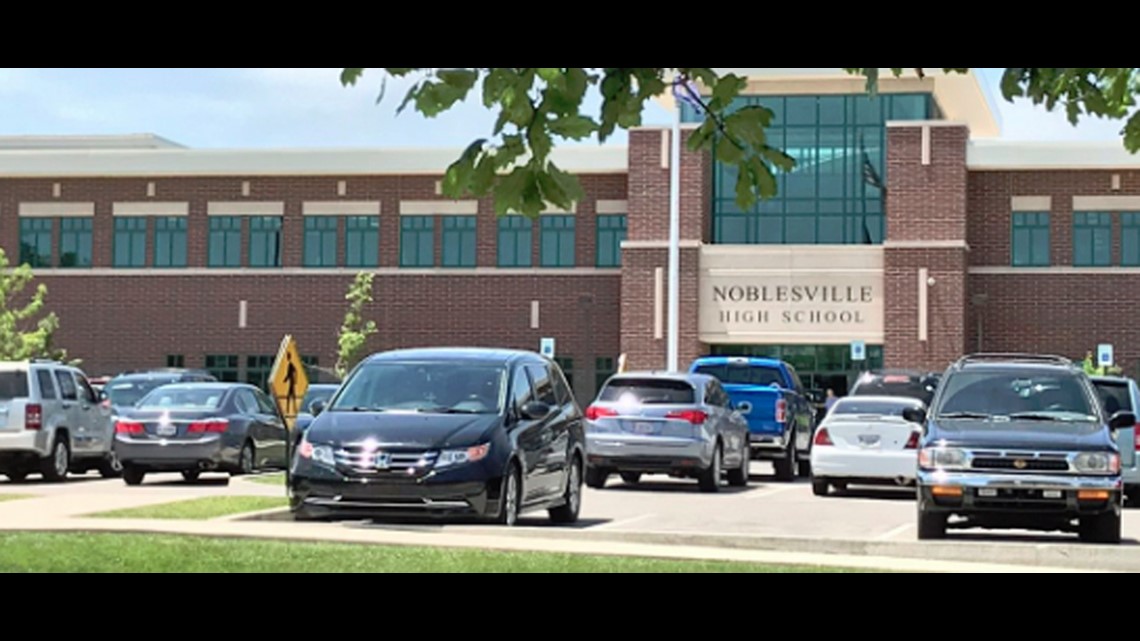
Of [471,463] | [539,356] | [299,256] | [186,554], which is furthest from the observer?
[299,256]

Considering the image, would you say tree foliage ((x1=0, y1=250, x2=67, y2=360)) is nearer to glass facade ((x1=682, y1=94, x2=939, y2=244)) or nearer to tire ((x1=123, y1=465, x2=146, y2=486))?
glass facade ((x1=682, y1=94, x2=939, y2=244))

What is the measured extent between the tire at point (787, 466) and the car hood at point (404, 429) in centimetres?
1340

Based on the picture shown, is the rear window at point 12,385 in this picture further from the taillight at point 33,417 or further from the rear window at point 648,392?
the rear window at point 648,392

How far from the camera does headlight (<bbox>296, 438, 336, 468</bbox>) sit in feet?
48.7

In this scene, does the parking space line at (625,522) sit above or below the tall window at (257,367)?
below

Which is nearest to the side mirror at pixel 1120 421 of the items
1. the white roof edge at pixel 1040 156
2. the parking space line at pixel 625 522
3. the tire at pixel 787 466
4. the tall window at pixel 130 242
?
the parking space line at pixel 625 522

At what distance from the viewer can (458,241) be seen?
173 feet

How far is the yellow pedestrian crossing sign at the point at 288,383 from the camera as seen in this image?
19266mm

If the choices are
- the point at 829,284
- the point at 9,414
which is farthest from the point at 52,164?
the point at 9,414
